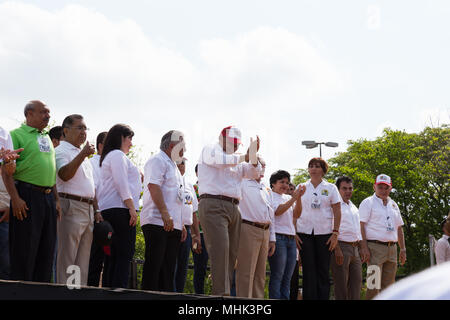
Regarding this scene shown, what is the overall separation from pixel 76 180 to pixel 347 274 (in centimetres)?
428

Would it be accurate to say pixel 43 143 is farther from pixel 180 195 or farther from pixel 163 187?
pixel 180 195

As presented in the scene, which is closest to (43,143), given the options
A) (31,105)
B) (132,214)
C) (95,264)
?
(31,105)

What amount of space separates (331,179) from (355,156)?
12.0ft

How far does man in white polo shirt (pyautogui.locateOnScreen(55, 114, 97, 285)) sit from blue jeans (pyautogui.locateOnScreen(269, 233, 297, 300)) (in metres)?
2.55

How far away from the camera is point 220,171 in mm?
6168

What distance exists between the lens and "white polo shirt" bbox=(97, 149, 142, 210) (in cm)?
604

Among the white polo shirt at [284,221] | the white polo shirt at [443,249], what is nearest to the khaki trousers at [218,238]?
the white polo shirt at [284,221]

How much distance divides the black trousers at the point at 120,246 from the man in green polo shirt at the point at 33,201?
0.60 meters

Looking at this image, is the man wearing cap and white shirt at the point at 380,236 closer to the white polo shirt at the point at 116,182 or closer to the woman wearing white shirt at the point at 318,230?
the woman wearing white shirt at the point at 318,230

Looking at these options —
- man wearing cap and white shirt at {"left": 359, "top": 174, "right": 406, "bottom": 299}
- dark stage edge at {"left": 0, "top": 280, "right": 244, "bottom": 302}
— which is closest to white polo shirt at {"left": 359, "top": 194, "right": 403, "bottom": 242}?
man wearing cap and white shirt at {"left": 359, "top": 174, "right": 406, "bottom": 299}

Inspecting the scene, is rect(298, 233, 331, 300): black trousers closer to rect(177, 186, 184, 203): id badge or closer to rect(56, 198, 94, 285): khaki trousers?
rect(177, 186, 184, 203): id badge

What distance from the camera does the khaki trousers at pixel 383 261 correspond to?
29.5 ft
